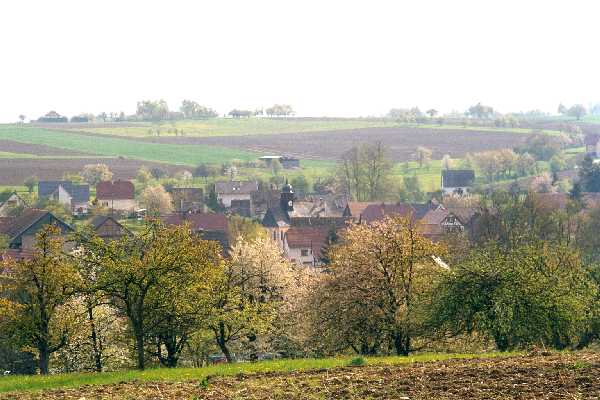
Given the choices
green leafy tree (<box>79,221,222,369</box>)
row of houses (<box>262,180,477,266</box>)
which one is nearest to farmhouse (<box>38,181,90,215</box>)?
row of houses (<box>262,180,477,266</box>)

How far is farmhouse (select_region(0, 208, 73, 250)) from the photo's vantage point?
318 feet

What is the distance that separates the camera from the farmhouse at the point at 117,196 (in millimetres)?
148750

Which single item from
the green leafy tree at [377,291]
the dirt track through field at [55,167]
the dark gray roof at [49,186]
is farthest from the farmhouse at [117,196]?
the green leafy tree at [377,291]

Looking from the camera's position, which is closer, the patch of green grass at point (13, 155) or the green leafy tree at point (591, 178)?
the green leafy tree at point (591, 178)

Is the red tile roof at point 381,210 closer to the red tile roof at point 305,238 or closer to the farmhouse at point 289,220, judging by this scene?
the farmhouse at point 289,220

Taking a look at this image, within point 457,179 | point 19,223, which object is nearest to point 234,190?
point 457,179

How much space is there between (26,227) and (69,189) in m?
57.3

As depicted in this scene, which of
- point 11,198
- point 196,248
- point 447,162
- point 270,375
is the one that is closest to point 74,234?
point 196,248

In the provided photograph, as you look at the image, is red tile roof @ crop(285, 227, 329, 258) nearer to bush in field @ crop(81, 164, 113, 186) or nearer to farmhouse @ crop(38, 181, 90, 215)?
farmhouse @ crop(38, 181, 90, 215)

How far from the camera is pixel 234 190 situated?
161125 millimetres

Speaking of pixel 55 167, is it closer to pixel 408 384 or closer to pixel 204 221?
pixel 204 221

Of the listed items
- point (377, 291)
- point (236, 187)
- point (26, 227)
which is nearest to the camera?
point (377, 291)

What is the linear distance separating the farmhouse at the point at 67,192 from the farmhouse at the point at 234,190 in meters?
20.6

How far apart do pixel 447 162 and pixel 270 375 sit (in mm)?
173991
